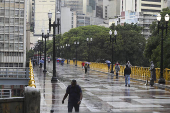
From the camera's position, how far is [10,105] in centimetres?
998

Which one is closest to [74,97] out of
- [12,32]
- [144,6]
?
[12,32]

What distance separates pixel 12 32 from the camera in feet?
277

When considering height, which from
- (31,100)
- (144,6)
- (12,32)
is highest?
(144,6)

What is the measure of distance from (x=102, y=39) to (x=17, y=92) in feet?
75.8

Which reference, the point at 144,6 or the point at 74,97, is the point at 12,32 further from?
the point at 144,6

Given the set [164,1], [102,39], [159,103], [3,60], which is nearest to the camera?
[159,103]

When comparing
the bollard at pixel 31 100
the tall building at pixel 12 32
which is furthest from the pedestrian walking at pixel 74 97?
the tall building at pixel 12 32

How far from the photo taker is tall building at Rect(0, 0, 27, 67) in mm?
83375

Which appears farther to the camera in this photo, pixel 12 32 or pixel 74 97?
pixel 12 32

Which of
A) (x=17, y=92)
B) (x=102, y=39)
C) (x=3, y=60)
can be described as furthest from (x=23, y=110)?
(x=3, y=60)

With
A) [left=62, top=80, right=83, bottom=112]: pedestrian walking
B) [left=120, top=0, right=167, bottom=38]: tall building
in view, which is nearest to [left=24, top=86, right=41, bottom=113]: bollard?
[left=62, top=80, right=83, bottom=112]: pedestrian walking

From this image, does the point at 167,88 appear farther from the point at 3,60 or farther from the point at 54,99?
the point at 3,60

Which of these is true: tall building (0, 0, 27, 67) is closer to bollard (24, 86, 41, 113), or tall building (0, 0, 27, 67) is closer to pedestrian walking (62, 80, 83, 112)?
pedestrian walking (62, 80, 83, 112)

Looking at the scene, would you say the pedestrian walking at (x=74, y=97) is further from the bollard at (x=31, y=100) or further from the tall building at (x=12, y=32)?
the tall building at (x=12, y=32)
